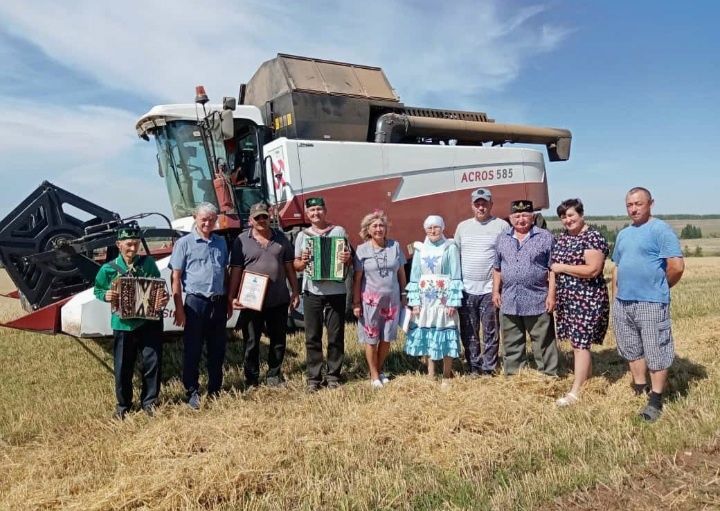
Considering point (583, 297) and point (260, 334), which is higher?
point (583, 297)

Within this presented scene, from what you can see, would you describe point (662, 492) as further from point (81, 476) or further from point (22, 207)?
point (22, 207)

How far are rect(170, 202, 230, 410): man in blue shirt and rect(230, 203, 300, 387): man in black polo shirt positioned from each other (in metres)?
0.18

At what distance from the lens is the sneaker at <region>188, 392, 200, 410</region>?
432cm

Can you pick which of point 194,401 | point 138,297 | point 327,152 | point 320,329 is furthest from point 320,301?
point 327,152

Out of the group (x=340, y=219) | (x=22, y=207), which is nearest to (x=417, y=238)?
(x=340, y=219)

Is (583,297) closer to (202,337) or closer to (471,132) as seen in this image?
(202,337)

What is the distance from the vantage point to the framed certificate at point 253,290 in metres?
4.47

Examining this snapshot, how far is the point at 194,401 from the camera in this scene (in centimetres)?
435

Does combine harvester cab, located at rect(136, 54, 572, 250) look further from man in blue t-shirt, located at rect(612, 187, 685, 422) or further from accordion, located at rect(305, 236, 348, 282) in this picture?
man in blue t-shirt, located at rect(612, 187, 685, 422)

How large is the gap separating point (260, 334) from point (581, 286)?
8.77 feet

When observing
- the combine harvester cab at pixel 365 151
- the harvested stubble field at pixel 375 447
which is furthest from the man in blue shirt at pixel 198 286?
the combine harvester cab at pixel 365 151

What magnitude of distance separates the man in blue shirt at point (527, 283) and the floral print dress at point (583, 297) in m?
0.16

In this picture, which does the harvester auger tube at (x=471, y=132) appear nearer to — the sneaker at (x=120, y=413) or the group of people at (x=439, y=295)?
the group of people at (x=439, y=295)

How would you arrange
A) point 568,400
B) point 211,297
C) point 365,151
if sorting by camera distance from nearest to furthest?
point 568,400 < point 211,297 < point 365,151
